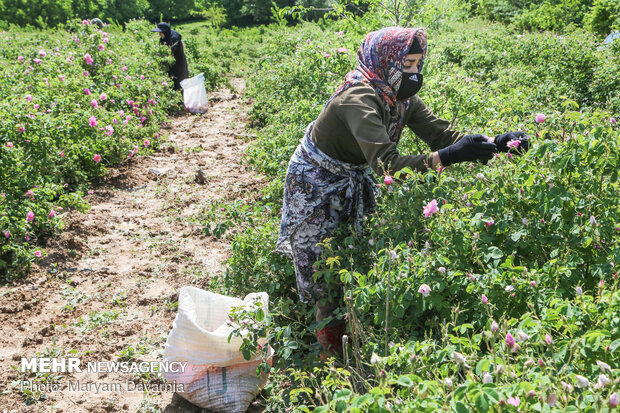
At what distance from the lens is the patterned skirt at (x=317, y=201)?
2.59 metres

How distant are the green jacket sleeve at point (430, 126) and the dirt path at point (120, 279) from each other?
1.95 m

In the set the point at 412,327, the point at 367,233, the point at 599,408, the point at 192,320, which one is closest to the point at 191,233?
the point at 192,320

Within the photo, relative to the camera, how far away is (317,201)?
8.57ft

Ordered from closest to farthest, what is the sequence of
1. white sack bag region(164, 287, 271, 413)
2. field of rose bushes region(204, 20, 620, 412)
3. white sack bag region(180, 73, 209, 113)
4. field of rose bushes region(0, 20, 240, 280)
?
field of rose bushes region(204, 20, 620, 412) < white sack bag region(164, 287, 271, 413) < field of rose bushes region(0, 20, 240, 280) < white sack bag region(180, 73, 209, 113)

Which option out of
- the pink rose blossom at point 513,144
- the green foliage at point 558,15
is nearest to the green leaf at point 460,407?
the pink rose blossom at point 513,144

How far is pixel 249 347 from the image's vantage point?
8.20 feet

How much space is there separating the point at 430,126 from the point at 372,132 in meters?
0.68

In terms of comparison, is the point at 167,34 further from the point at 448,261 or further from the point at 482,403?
the point at 482,403

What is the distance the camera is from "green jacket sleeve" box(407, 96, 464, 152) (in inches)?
108

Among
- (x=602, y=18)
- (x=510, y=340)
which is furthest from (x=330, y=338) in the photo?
(x=602, y=18)

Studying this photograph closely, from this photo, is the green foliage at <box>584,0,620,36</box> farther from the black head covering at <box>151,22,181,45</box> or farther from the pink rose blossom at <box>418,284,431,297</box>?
the pink rose blossom at <box>418,284,431,297</box>

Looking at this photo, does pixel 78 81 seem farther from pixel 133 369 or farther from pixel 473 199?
pixel 473 199

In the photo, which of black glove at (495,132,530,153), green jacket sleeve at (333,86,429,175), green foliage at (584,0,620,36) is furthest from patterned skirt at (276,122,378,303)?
green foliage at (584,0,620,36)

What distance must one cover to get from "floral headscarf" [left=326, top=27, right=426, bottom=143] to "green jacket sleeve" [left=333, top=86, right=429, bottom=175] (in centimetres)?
9
